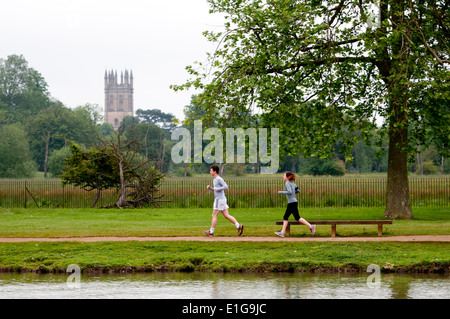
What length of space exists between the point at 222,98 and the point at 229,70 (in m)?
1.06

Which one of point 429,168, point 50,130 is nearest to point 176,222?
point 429,168

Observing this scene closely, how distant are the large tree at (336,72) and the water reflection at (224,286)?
355 inches

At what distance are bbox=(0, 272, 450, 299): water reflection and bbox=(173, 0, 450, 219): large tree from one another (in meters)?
9.01

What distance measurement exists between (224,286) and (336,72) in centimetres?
1327

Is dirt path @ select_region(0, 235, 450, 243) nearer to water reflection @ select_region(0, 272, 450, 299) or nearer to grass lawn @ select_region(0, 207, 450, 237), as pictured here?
grass lawn @ select_region(0, 207, 450, 237)

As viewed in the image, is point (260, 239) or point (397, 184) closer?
point (260, 239)

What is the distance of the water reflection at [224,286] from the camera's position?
41.1ft

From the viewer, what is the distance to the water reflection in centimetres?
1254

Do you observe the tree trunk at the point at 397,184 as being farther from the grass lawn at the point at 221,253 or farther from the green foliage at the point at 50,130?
the green foliage at the point at 50,130

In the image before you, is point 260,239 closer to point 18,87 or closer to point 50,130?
point 50,130

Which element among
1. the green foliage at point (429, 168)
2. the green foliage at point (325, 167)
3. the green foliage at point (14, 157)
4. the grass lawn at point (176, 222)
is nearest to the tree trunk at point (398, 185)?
the grass lawn at point (176, 222)

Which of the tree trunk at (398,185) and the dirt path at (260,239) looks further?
the tree trunk at (398,185)

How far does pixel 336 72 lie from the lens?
24.9m
